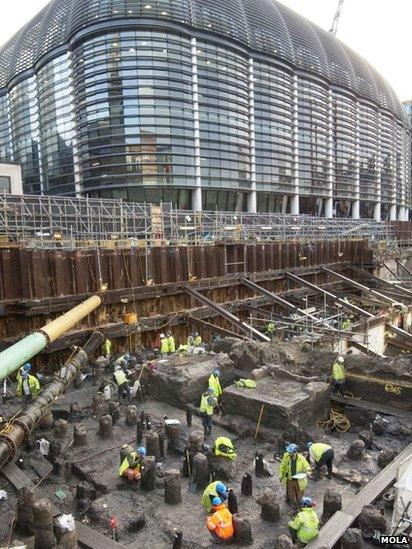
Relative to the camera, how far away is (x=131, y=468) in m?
6.96

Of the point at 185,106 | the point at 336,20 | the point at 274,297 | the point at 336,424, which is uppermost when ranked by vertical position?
the point at 336,20

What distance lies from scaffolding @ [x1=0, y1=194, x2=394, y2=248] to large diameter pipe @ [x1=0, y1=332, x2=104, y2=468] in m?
5.68

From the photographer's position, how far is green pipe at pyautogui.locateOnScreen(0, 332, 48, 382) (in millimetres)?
7471

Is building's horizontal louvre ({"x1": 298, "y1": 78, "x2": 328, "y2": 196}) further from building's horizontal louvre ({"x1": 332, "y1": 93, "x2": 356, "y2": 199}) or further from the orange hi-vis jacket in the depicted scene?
the orange hi-vis jacket

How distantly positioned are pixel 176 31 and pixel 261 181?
20746mm

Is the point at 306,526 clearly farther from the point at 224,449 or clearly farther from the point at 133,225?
the point at 133,225

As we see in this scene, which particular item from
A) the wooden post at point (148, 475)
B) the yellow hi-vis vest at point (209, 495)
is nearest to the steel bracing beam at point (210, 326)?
the wooden post at point (148, 475)

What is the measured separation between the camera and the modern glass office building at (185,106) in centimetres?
4444

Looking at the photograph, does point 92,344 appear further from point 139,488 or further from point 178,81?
point 178,81

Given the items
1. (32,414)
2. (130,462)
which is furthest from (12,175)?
(130,462)

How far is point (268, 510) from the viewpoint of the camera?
600cm

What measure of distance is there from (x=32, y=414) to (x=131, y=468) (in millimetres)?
2602

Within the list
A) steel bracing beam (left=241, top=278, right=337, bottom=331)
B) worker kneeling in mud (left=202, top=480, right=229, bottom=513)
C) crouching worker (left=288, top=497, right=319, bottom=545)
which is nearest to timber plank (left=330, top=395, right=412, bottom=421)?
worker kneeling in mud (left=202, top=480, right=229, bottom=513)

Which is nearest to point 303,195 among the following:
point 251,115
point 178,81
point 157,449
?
point 251,115
